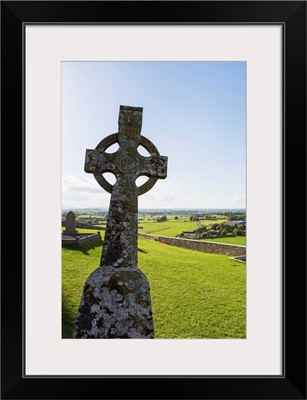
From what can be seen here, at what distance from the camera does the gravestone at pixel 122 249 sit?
3203 mm

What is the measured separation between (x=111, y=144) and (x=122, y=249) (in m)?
1.43

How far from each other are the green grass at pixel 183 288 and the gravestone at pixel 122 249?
1308mm

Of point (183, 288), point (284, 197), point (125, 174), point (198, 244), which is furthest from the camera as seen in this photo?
point (198, 244)

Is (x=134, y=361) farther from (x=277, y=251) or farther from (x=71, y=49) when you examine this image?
(x=71, y=49)

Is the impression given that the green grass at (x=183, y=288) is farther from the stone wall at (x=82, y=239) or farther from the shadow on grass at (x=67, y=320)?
the stone wall at (x=82, y=239)

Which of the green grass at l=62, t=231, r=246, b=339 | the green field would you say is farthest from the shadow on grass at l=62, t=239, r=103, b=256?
the green field

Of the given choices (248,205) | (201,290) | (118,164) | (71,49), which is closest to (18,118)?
(71,49)

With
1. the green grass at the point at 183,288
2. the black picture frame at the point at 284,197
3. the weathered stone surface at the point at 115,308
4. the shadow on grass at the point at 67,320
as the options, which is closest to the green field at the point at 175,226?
the green grass at the point at 183,288

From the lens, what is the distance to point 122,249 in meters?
3.36

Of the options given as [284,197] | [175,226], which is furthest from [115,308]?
[175,226]

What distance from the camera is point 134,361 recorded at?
9.41ft

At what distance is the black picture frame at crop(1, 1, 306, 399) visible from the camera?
8.93 feet

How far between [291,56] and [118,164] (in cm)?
237

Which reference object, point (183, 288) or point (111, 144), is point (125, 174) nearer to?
point (111, 144)
